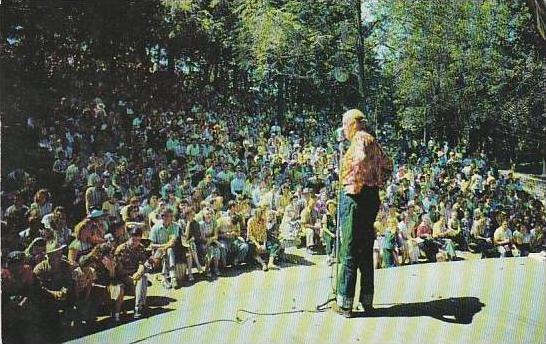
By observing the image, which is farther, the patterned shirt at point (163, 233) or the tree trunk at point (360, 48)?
the tree trunk at point (360, 48)

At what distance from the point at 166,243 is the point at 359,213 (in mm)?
1000

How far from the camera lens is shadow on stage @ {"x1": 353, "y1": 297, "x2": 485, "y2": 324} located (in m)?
2.80

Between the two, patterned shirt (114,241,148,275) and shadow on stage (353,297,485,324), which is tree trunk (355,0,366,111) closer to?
shadow on stage (353,297,485,324)

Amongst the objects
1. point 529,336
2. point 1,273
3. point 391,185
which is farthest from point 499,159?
point 1,273

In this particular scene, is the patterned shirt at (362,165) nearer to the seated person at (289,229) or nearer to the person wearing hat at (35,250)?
the seated person at (289,229)

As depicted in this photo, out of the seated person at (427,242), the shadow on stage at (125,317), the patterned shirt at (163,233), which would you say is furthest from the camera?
the seated person at (427,242)

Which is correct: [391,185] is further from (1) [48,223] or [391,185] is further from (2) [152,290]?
(1) [48,223]

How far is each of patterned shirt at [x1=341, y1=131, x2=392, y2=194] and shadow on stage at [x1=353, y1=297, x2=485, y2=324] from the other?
559 mm

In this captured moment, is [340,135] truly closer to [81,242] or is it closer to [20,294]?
[81,242]

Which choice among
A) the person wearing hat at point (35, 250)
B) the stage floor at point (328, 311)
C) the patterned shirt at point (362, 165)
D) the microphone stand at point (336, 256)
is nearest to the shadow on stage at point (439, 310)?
the stage floor at point (328, 311)

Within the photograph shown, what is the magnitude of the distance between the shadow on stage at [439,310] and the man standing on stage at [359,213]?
72mm

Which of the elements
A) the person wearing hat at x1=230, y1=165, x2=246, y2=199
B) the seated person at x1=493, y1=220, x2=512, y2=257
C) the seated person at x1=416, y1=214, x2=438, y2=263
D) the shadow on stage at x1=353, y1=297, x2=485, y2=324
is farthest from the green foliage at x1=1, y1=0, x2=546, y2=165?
the shadow on stage at x1=353, y1=297, x2=485, y2=324

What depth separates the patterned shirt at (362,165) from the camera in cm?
279

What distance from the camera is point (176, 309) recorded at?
2955 mm
